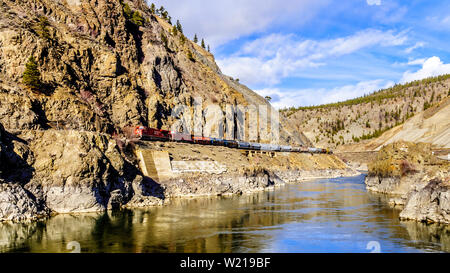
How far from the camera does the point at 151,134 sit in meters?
69.8

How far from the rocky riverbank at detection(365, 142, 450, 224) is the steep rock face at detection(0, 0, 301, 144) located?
47.8 m

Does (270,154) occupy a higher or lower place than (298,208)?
higher

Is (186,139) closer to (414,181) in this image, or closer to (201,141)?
(201,141)

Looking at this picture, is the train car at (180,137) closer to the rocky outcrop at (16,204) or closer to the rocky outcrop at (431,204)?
the rocky outcrop at (16,204)

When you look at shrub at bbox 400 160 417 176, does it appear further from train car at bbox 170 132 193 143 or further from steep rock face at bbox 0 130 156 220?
steep rock face at bbox 0 130 156 220

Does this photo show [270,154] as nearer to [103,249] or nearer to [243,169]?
[243,169]

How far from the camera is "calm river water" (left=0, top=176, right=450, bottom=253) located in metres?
27.5

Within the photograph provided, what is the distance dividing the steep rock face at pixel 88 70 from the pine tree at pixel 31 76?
3.57ft

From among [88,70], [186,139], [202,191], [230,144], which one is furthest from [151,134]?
[230,144]

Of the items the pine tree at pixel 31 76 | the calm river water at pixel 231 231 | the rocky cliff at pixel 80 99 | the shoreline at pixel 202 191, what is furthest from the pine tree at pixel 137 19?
the calm river water at pixel 231 231

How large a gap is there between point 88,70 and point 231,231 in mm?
52438
